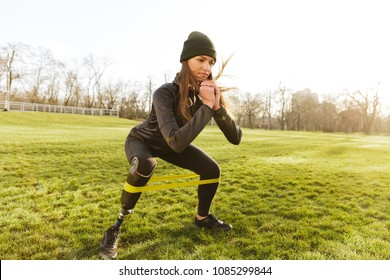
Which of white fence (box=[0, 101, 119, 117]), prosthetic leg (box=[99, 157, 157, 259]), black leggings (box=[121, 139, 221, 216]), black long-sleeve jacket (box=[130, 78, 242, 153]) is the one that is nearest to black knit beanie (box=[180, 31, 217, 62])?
black long-sleeve jacket (box=[130, 78, 242, 153])

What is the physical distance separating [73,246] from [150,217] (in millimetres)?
1207

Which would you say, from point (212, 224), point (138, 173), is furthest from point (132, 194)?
point (212, 224)

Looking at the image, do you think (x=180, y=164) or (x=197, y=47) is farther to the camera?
(x=180, y=164)

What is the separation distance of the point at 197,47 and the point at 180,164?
4.58 feet

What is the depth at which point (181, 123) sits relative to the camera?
10.6ft

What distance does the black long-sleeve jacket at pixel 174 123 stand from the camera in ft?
9.12

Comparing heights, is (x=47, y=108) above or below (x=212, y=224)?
above

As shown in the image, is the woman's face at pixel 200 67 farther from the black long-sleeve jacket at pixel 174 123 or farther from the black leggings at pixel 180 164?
the black leggings at pixel 180 164

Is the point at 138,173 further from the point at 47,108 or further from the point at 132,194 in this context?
the point at 47,108

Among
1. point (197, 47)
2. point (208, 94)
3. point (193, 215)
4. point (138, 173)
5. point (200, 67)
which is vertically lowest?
point (193, 215)

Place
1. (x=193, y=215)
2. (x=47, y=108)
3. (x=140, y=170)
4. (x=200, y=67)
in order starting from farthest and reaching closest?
(x=47, y=108)
(x=193, y=215)
(x=200, y=67)
(x=140, y=170)

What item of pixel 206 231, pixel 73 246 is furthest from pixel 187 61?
pixel 73 246

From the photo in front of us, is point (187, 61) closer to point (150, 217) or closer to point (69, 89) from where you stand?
point (150, 217)

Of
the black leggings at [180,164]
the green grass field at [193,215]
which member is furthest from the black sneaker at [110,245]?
the black leggings at [180,164]
